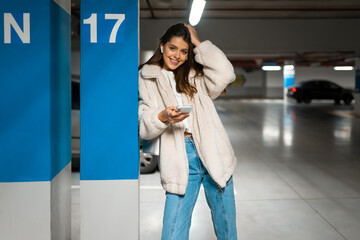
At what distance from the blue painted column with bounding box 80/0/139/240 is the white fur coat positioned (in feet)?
0.42

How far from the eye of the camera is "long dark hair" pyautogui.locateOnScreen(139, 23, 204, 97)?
214 centimetres

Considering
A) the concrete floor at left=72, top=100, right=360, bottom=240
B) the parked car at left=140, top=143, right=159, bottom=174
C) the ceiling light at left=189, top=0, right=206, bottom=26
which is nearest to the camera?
the concrete floor at left=72, top=100, right=360, bottom=240

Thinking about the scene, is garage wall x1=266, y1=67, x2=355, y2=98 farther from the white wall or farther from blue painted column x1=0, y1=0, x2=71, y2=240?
blue painted column x1=0, y1=0, x2=71, y2=240

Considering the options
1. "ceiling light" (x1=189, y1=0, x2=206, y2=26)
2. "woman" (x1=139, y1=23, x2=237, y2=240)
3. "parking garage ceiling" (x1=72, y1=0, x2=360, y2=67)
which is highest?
"parking garage ceiling" (x1=72, y1=0, x2=360, y2=67)

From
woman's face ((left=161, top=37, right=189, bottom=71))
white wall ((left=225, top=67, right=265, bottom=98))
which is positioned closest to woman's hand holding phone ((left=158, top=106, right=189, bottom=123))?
woman's face ((left=161, top=37, right=189, bottom=71))

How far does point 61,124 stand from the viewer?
2.28 m

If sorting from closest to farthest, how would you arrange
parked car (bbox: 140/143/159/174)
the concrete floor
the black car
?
the concrete floor
parked car (bbox: 140/143/159/174)
the black car

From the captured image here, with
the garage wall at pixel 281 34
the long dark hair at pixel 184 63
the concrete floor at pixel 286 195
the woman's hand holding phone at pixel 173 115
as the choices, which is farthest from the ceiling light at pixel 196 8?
the garage wall at pixel 281 34

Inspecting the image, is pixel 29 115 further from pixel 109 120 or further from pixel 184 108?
pixel 184 108

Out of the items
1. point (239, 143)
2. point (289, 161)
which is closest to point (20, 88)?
point (289, 161)

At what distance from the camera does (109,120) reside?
6.62 ft

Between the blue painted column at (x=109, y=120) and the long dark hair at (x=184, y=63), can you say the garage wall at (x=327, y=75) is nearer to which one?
the long dark hair at (x=184, y=63)

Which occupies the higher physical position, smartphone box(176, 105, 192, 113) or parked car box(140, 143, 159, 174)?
smartphone box(176, 105, 192, 113)

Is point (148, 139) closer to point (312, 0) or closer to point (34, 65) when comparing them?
point (34, 65)
